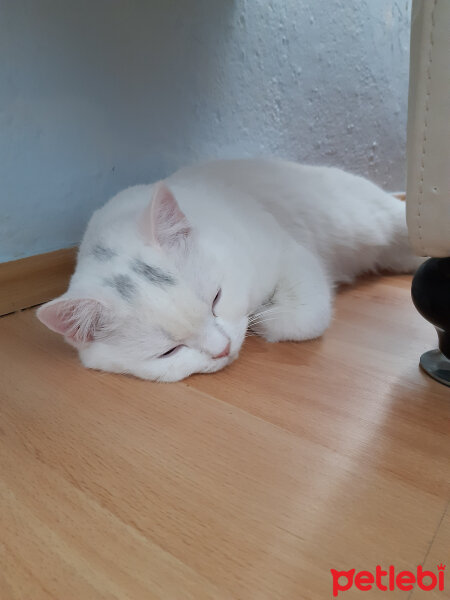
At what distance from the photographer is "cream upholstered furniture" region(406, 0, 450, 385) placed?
65 cm

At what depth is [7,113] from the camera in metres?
1.36

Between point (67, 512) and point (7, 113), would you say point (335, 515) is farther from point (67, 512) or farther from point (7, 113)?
point (7, 113)

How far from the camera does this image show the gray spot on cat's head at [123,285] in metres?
1.04

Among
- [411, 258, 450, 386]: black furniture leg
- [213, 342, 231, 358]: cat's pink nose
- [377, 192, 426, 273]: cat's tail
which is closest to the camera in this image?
[411, 258, 450, 386]: black furniture leg

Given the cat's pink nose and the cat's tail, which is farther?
the cat's tail

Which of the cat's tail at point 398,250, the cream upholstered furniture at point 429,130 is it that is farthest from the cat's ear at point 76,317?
the cat's tail at point 398,250

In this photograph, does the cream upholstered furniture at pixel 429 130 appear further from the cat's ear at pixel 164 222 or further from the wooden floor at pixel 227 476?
the cat's ear at pixel 164 222

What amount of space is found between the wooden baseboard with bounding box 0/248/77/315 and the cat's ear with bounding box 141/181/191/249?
63cm

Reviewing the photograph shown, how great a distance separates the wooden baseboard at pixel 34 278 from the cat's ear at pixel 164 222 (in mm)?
630

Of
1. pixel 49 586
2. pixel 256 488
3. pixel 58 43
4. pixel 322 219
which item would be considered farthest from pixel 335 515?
pixel 58 43

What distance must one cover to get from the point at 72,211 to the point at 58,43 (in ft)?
1.66

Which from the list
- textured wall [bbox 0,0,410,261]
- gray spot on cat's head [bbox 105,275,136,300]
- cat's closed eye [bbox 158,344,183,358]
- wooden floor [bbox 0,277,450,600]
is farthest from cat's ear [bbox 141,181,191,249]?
textured wall [bbox 0,0,410,261]

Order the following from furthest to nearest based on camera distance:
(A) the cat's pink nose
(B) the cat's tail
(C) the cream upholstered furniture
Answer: (B) the cat's tail → (A) the cat's pink nose → (C) the cream upholstered furniture

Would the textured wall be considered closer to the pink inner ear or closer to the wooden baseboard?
the wooden baseboard
